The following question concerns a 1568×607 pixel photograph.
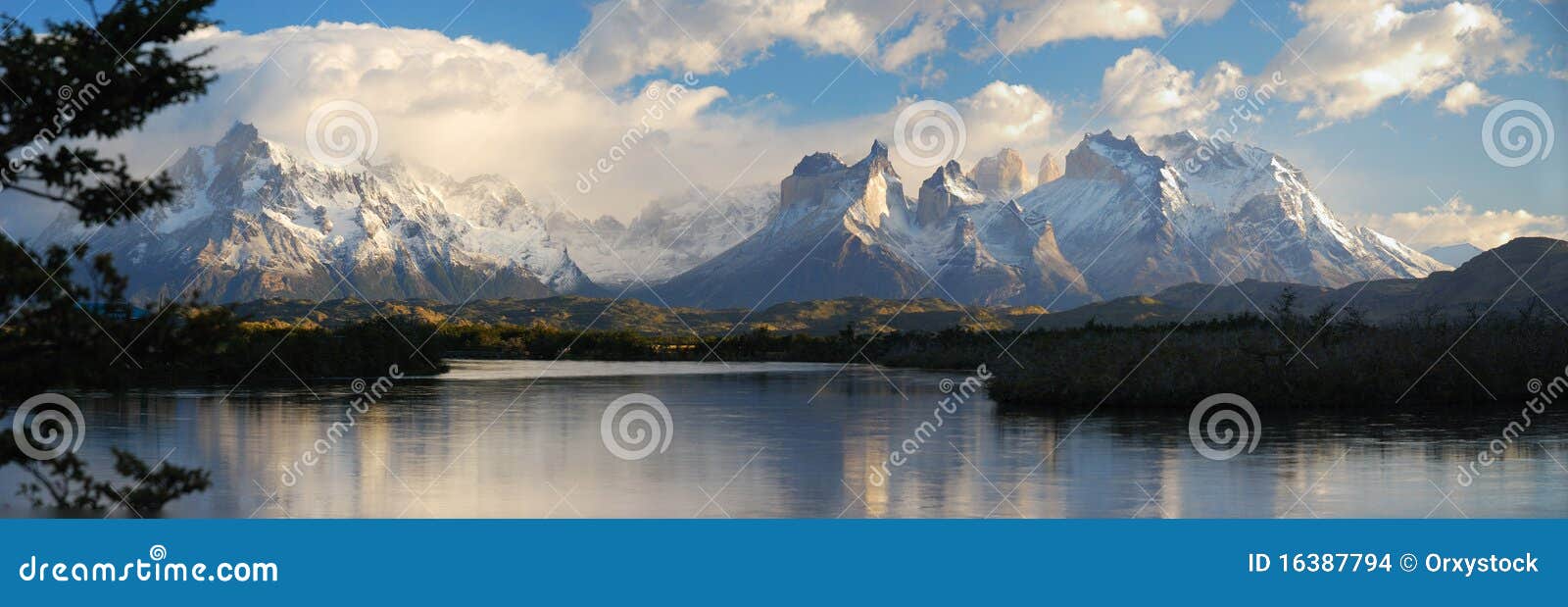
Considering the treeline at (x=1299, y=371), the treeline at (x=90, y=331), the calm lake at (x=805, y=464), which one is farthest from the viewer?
the treeline at (x=1299, y=371)

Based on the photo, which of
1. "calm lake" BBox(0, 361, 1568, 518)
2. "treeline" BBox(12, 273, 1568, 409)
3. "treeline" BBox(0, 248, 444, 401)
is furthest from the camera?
"calm lake" BBox(0, 361, 1568, 518)

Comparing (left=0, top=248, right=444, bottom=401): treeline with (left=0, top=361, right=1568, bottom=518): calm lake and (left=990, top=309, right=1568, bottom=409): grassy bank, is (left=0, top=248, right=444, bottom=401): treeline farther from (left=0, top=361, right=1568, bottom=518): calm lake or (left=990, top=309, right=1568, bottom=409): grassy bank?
(left=990, top=309, right=1568, bottom=409): grassy bank

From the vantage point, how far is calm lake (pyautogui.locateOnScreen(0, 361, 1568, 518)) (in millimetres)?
19297

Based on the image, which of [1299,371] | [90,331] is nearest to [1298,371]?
[1299,371]

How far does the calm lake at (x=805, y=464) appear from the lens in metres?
19.3

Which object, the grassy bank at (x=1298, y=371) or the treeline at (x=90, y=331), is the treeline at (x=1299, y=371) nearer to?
the grassy bank at (x=1298, y=371)

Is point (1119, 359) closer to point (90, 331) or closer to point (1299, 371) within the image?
point (1299, 371)

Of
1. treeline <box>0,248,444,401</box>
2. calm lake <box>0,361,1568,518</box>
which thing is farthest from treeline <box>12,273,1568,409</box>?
calm lake <box>0,361,1568,518</box>

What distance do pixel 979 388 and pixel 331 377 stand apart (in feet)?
112

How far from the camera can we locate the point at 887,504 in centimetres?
1938

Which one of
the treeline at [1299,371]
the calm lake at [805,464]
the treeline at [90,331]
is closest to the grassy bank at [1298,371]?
the treeline at [1299,371]

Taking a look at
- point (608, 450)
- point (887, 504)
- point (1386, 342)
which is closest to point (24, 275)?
point (887, 504)

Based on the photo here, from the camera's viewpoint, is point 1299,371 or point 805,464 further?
point 1299,371

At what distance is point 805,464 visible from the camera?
2497cm
